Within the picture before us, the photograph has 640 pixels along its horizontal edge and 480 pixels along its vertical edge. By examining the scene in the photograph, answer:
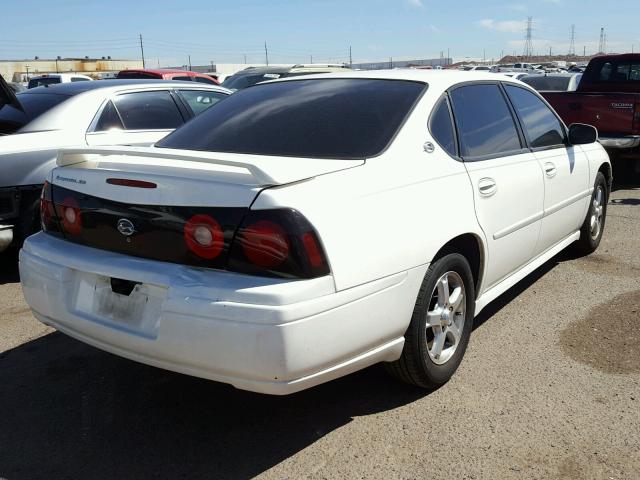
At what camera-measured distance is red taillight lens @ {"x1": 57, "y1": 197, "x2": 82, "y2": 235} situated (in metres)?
3.10

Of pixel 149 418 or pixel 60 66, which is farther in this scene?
pixel 60 66

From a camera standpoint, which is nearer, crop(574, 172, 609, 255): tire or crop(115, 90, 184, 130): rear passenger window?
crop(574, 172, 609, 255): tire

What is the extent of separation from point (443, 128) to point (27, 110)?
3939 millimetres

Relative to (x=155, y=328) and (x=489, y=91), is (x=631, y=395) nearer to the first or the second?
(x=489, y=91)

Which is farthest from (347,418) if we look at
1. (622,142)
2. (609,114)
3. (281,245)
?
(609,114)

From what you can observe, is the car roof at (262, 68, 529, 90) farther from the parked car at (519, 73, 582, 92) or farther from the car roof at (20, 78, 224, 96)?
the parked car at (519, 73, 582, 92)

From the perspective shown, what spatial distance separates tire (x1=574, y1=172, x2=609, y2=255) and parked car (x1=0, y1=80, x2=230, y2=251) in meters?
3.92

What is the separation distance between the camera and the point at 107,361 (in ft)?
12.7

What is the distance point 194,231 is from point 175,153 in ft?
1.63

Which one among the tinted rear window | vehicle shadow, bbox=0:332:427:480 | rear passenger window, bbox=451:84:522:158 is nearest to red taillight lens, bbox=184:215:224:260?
vehicle shadow, bbox=0:332:427:480

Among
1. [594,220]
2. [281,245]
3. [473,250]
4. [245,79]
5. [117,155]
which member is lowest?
[594,220]

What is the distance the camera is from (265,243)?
2590mm

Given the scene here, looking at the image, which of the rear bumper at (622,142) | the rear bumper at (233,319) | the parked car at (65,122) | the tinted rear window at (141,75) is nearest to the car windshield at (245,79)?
the tinted rear window at (141,75)

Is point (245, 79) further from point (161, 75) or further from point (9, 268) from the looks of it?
point (9, 268)
